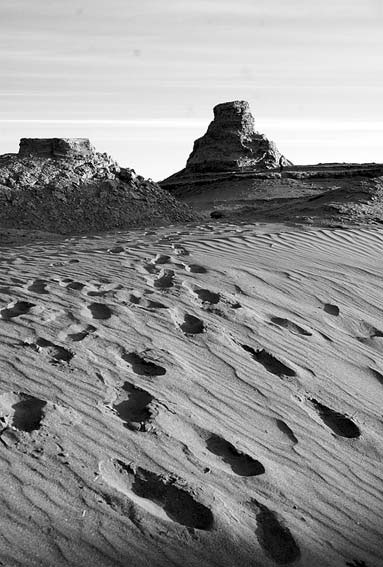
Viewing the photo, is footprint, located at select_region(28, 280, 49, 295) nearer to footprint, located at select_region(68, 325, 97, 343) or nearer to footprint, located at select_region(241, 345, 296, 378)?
footprint, located at select_region(68, 325, 97, 343)

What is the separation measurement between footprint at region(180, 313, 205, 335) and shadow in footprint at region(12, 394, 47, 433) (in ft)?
5.57

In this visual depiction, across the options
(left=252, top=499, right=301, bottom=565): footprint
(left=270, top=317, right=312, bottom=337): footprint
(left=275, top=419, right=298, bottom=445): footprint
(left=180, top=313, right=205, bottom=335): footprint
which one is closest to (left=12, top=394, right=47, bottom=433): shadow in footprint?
(left=252, top=499, right=301, bottom=565): footprint

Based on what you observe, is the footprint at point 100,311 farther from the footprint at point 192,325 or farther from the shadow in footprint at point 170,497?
the shadow in footprint at point 170,497

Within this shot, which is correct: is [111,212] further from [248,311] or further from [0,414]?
[0,414]

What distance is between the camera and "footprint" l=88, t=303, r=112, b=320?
5.68 m

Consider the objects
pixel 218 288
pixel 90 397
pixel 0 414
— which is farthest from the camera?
pixel 218 288

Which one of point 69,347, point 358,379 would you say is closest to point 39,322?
point 69,347

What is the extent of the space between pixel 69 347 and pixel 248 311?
1.88 meters

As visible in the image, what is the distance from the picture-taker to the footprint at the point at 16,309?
5484mm

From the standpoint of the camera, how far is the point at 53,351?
482cm

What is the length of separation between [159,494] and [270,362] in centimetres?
196

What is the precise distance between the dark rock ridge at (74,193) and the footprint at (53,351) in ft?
26.7

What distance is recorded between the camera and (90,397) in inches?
168

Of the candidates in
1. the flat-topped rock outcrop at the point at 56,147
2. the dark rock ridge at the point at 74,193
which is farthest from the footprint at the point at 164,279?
the flat-topped rock outcrop at the point at 56,147
